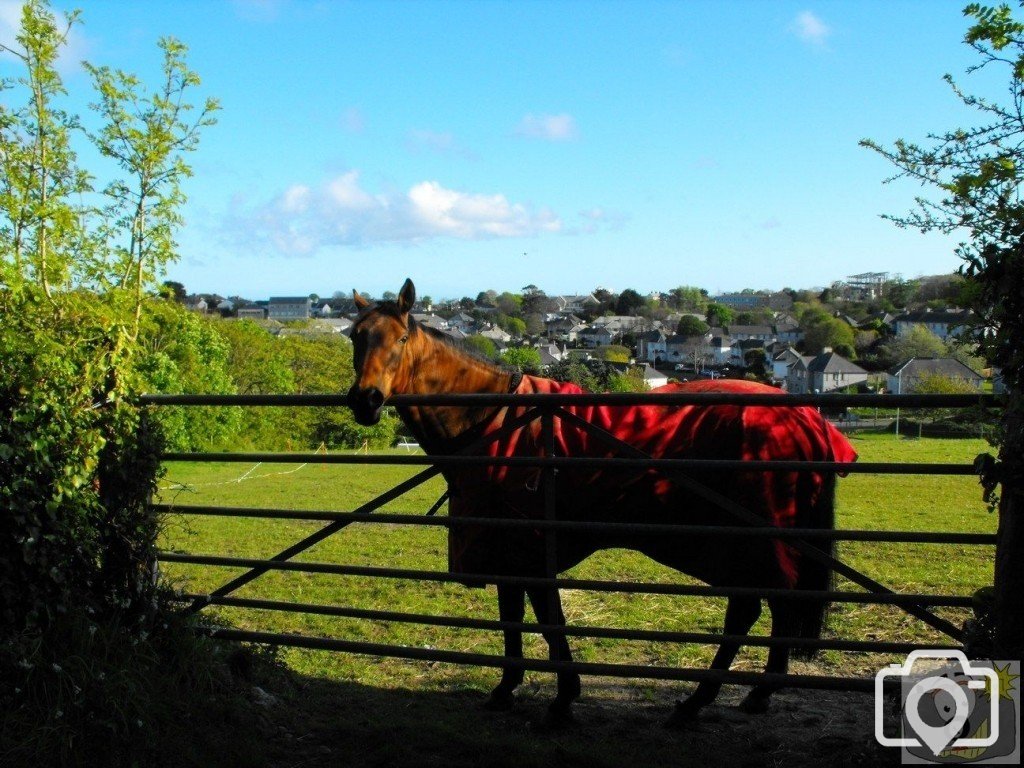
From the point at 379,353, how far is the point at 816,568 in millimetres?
2901

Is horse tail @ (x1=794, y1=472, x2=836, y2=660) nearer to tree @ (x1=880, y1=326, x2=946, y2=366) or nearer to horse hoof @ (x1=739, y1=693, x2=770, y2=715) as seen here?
horse hoof @ (x1=739, y1=693, x2=770, y2=715)

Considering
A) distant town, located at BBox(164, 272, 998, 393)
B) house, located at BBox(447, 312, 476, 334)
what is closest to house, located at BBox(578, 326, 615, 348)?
distant town, located at BBox(164, 272, 998, 393)

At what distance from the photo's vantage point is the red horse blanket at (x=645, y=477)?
4.81m

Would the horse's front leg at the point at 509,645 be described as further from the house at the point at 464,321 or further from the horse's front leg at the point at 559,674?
the house at the point at 464,321

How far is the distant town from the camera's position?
2170 cm

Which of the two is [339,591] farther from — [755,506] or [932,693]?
[932,693]

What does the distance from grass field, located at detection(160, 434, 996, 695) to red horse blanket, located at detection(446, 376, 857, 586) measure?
115cm

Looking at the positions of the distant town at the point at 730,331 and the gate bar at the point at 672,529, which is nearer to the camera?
the gate bar at the point at 672,529

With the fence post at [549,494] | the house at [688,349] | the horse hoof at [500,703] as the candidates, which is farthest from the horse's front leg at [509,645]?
the house at [688,349]

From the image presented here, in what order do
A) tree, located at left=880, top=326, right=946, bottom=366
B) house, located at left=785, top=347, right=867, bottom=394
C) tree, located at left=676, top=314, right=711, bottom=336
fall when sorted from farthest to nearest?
1. tree, located at left=676, top=314, right=711, bottom=336
2. house, located at left=785, top=347, right=867, bottom=394
3. tree, located at left=880, top=326, right=946, bottom=366

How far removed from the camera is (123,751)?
12.4 ft

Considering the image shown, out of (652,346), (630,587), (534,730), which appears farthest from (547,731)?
(652,346)

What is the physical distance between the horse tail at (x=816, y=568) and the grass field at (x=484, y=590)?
26.7 inches
